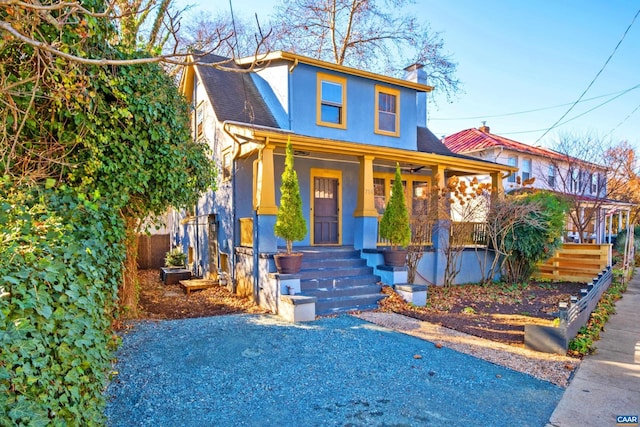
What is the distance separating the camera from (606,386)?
391 cm

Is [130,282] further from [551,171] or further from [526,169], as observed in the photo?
[551,171]

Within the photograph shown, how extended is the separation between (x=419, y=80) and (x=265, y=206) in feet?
29.0

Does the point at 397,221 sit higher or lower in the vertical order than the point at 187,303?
higher


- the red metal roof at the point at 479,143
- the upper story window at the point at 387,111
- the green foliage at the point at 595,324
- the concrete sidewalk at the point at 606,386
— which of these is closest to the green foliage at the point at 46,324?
the concrete sidewalk at the point at 606,386

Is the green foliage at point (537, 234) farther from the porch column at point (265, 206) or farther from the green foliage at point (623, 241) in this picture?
the green foliage at point (623, 241)

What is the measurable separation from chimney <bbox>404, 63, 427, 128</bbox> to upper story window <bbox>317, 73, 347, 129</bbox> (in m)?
3.91

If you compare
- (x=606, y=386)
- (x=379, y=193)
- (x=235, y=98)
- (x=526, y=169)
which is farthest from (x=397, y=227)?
(x=526, y=169)

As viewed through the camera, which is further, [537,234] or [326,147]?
[537,234]

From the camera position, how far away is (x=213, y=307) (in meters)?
7.76

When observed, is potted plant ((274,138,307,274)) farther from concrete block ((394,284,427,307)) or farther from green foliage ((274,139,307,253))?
concrete block ((394,284,427,307))

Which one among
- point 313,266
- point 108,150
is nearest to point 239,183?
point 313,266

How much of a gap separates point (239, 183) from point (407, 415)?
692 cm

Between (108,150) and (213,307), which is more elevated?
(108,150)

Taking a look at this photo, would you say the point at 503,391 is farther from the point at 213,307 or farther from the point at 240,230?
the point at 240,230
